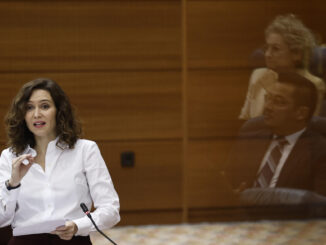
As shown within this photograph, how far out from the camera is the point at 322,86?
4.46 metres

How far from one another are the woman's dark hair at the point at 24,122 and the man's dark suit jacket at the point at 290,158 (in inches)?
82.5

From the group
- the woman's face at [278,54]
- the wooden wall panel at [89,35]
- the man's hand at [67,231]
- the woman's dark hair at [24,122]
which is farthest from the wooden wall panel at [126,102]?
the man's hand at [67,231]

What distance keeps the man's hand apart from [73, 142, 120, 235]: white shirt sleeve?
0.09 metres

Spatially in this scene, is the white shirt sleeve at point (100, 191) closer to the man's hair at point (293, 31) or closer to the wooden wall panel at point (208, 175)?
the wooden wall panel at point (208, 175)

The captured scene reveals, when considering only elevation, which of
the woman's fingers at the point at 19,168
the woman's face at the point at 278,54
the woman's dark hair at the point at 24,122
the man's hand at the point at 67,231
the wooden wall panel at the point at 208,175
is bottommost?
the wooden wall panel at the point at 208,175

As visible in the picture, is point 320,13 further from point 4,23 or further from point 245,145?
point 4,23

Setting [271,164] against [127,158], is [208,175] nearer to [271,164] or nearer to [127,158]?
[271,164]

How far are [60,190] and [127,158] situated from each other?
1.90 meters

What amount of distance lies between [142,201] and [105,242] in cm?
60

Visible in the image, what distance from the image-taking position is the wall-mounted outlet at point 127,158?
14.7 feet

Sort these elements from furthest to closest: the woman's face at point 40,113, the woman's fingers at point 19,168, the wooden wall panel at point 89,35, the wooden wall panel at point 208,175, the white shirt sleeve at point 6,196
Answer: the wooden wall panel at point 208,175 → the wooden wall panel at point 89,35 → the woman's face at point 40,113 → the white shirt sleeve at point 6,196 → the woman's fingers at point 19,168

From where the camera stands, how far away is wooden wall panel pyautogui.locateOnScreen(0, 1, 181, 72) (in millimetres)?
4281

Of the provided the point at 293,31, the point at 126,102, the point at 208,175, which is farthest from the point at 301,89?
the point at 126,102

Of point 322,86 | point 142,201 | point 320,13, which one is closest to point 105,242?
point 142,201
